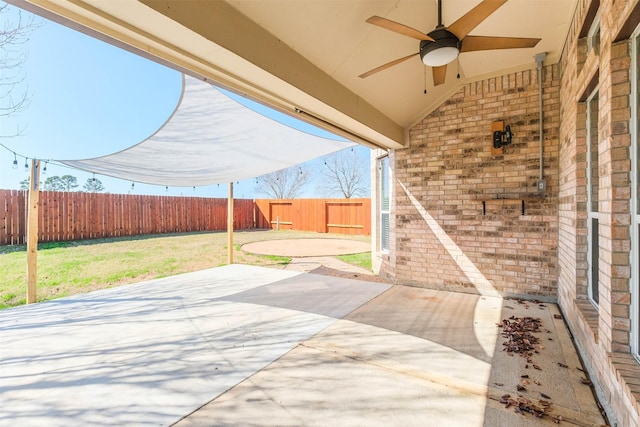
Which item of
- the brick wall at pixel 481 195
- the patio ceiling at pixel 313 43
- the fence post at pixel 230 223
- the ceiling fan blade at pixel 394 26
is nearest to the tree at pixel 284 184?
the fence post at pixel 230 223

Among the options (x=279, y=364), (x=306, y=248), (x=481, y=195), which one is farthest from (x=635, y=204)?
(x=306, y=248)

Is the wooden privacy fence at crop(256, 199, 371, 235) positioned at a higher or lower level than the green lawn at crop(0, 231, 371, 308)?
higher

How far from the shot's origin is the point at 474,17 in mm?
2162

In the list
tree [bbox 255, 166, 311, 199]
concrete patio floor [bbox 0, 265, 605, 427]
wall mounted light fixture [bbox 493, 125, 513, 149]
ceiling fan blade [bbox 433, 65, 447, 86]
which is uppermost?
tree [bbox 255, 166, 311, 199]

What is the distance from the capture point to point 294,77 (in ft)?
9.00

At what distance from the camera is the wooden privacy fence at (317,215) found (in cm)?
1336

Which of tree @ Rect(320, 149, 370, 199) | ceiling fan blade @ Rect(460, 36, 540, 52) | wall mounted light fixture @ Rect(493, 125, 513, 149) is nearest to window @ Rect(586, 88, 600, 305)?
ceiling fan blade @ Rect(460, 36, 540, 52)

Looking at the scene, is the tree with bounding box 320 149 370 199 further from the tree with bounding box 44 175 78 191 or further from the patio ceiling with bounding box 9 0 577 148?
the patio ceiling with bounding box 9 0 577 148

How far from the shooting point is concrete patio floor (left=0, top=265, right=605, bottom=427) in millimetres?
1873

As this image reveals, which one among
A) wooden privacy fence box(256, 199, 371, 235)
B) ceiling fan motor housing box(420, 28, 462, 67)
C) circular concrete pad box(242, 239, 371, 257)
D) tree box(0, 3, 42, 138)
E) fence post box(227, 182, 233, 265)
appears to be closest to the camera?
ceiling fan motor housing box(420, 28, 462, 67)

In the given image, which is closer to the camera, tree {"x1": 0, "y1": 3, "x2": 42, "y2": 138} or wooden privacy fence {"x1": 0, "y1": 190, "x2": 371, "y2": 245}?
tree {"x1": 0, "y1": 3, "x2": 42, "y2": 138}

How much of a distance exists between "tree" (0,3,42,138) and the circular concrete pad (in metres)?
5.81

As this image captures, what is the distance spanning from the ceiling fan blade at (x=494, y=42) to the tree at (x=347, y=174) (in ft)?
70.1

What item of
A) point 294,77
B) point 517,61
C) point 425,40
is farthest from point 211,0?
point 517,61
